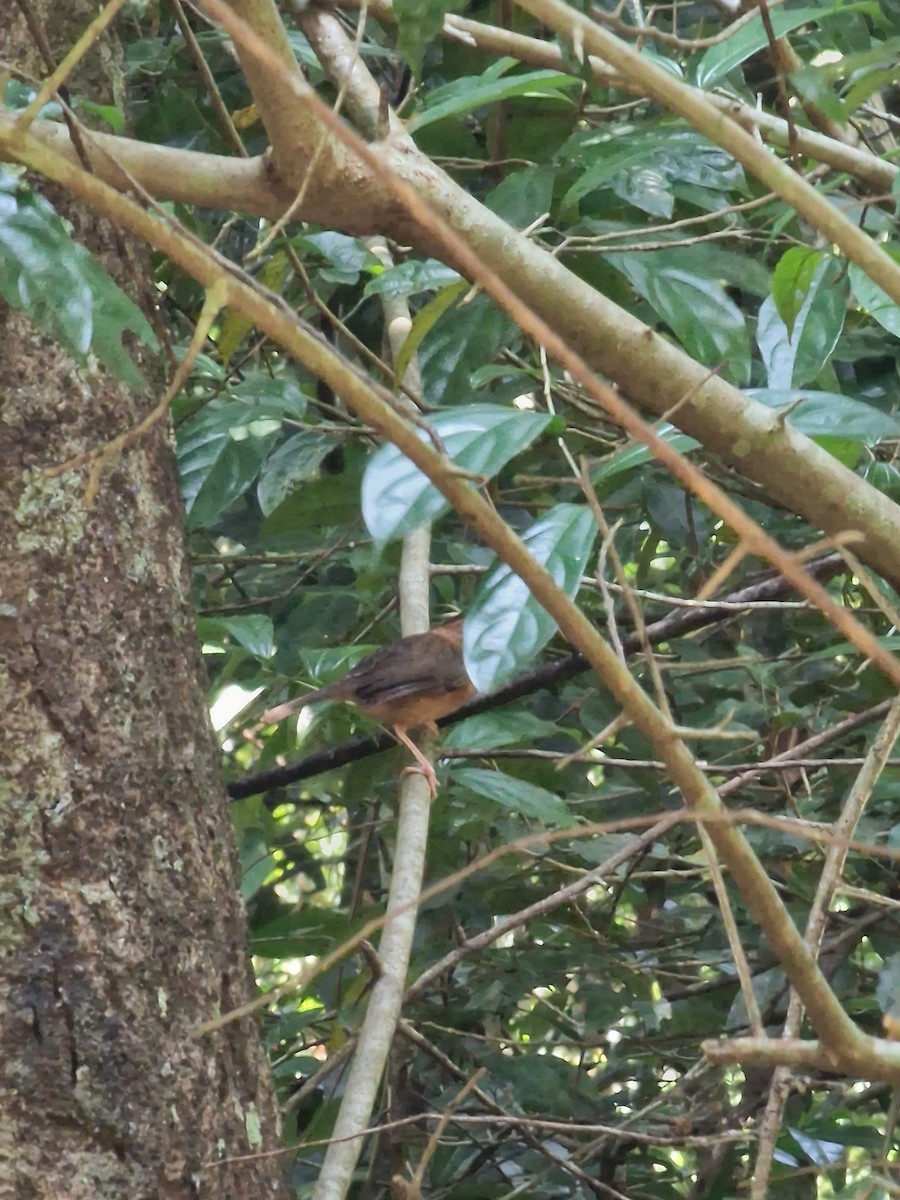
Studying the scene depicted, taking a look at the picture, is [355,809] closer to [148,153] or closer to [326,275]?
[326,275]

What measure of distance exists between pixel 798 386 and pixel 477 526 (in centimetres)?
95

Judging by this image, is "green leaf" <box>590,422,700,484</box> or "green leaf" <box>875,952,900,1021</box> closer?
"green leaf" <box>590,422,700,484</box>

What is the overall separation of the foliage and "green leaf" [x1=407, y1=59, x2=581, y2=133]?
0.01 metres

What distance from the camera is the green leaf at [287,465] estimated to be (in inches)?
93.6

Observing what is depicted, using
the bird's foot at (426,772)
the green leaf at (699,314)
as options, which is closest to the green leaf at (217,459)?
the bird's foot at (426,772)

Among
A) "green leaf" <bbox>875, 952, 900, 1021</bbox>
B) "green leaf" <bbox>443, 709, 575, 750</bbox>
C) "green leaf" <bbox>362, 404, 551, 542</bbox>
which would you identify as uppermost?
"green leaf" <bbox>362, 404, 551, 542</bbox>

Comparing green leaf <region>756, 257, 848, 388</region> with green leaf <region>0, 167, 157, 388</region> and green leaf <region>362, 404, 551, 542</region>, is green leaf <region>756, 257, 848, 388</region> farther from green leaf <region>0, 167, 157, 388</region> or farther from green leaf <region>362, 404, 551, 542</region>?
green leaf <region>0, 167, 157, 388</region>

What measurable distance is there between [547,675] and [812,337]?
0.64 metres

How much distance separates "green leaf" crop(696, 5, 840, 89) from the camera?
164 centimetres

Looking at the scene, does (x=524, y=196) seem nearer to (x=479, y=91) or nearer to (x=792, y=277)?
(x=479, y=91)

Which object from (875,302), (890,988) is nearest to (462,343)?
(875,302)

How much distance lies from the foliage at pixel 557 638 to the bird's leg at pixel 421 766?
2.9 inches

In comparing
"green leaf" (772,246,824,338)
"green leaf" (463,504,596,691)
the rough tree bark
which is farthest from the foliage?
the rough tree bark

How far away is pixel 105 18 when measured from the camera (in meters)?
0.92
